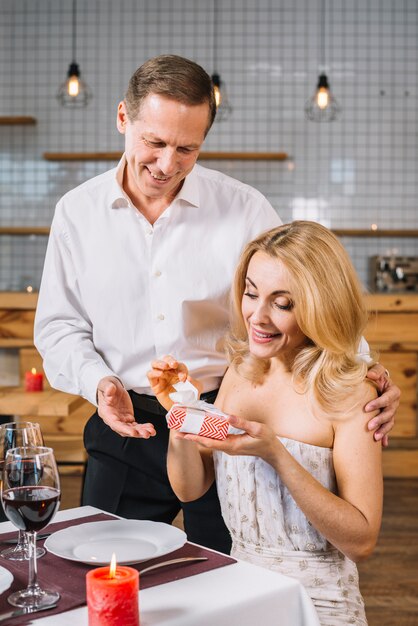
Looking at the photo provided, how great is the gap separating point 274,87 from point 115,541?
4978 millimetres

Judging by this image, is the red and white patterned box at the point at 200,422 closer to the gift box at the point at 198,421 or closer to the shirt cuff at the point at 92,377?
the gift box at the point at 198,421

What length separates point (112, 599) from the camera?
1007 mm

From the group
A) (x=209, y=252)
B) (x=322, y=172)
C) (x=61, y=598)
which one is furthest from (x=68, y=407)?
(x=322, y=172)

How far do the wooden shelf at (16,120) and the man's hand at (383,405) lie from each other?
4.67 meters

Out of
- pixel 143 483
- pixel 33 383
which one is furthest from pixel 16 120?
pixel 143 483

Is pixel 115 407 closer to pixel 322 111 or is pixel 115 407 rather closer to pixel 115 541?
pixel 115 541

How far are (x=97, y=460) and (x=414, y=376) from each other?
113 inches

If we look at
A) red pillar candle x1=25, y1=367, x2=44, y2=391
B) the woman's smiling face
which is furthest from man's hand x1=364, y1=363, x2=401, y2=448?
red pillar candle x1=25, y1=367, x2=44, y2=391

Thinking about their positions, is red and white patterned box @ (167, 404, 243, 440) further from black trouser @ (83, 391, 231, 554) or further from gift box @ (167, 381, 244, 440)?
black trouser @ (83, 391, 231, 554)

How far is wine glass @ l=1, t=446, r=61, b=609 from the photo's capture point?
3.74 feet

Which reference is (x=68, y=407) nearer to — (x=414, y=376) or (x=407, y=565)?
(x=407, y=565)

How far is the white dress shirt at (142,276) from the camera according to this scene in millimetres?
2053

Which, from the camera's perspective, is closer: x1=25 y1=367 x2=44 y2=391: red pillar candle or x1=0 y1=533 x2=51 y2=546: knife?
x1=0 y1=533 x2=51 y2=546: knife

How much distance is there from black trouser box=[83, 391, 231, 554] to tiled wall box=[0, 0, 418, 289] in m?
3.91
